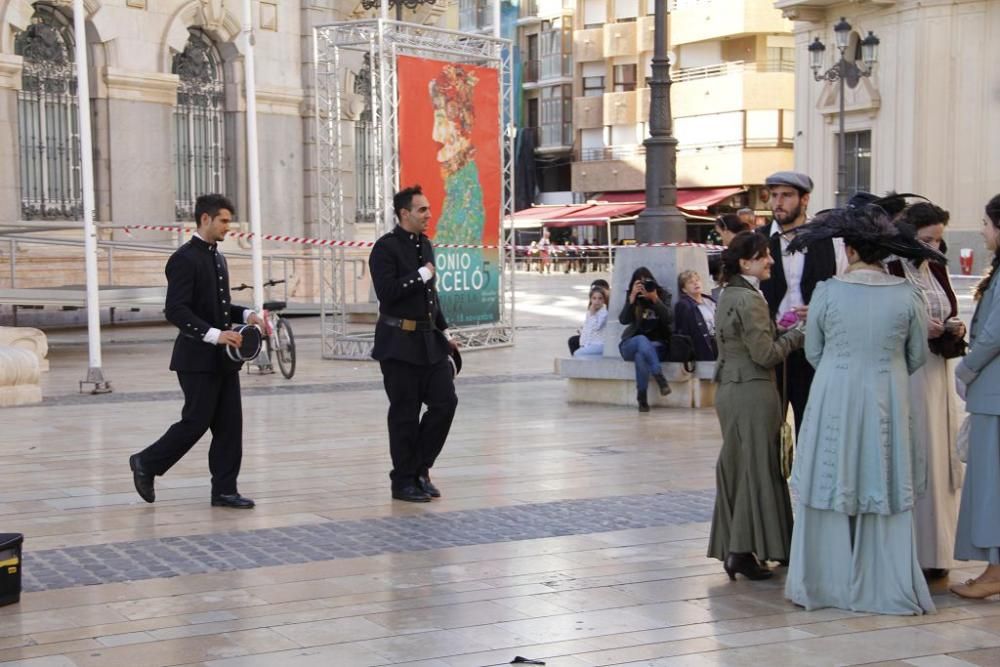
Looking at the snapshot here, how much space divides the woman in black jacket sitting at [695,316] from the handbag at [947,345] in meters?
6.42

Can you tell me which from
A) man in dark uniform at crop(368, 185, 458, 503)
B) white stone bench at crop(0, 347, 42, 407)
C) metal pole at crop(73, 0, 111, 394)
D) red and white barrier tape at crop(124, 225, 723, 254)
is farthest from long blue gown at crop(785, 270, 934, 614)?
metal pole at crop(73, 0, 111, 394)

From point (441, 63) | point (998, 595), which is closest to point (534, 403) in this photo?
point (441, 63)

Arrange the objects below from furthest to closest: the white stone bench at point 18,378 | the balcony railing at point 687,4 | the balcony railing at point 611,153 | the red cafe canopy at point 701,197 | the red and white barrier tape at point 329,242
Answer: the balcony railing at point 611,153 → the balcony railing at point 687,4 → the red cafe canopy at point 701,197 → the red and white barrier tape at point 329,242 → the white stone bench at point 18,378

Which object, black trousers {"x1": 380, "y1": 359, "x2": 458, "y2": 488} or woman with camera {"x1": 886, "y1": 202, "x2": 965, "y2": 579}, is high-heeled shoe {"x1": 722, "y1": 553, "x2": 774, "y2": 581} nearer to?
woman with camera {"x1": 886, "y1": 202, "x2": 965, "y2": 579}

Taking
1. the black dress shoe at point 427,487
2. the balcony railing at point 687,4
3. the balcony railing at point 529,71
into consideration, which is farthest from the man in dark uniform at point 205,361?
the balcony railing at point 529,71

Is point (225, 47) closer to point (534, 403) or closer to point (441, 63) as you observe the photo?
point (441, 63)

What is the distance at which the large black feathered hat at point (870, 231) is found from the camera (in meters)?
6.28

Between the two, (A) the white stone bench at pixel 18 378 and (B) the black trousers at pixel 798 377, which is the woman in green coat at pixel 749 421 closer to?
(B) the black trousers at pixel 798 377

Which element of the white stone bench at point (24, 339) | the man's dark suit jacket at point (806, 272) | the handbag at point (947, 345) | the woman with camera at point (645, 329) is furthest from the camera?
the white stone bench at point (24, 339)

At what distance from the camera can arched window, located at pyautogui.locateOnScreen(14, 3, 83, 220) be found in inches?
896

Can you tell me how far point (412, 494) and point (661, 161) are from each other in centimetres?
570

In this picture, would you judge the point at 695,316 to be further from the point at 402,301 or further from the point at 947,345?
the point at 947,345

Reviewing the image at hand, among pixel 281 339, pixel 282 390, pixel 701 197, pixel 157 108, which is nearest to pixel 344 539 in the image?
pixel 282 390

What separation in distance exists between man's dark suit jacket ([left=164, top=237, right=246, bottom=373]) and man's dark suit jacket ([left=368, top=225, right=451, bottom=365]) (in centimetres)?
90
